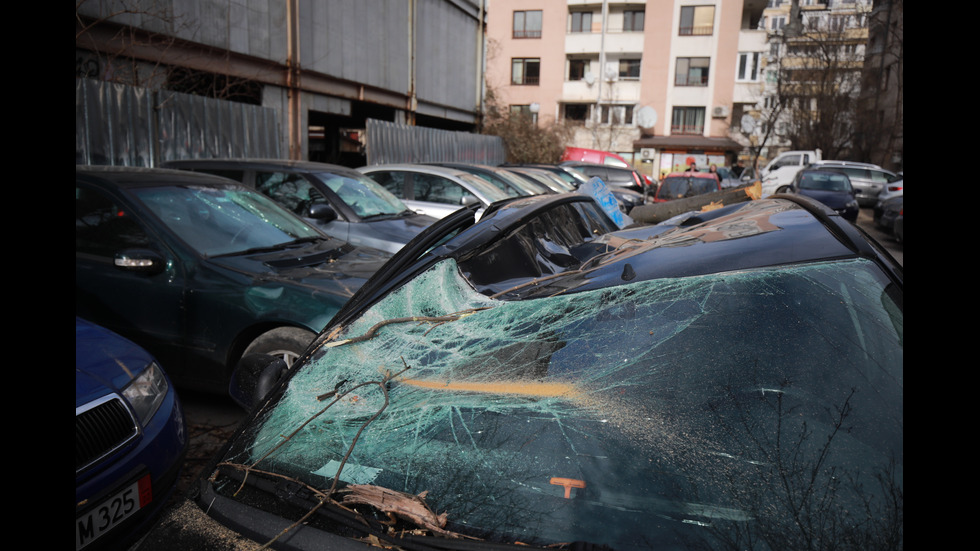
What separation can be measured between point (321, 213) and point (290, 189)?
2.32 ft

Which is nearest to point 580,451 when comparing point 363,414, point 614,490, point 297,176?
point 614,490

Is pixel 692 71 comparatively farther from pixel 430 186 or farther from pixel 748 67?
pixel 430 186

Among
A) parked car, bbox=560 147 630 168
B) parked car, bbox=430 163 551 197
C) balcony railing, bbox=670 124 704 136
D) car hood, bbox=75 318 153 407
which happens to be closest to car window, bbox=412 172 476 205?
parked car, bbox=430 163 551 197

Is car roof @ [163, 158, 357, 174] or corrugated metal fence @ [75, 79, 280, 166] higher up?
corrugated metal fence @ [75, 79, 280, 166]

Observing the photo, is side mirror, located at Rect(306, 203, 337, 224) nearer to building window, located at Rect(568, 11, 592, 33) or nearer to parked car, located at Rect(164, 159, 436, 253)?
parked car, located at Rect(164, 159, 436, 253)

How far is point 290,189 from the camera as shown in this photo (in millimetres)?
6383

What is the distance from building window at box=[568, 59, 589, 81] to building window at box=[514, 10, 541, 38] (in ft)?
9.41

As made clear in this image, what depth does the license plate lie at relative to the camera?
2090mm

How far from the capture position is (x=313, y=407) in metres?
1.64

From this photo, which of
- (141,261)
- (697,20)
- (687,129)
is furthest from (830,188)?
(697,20)

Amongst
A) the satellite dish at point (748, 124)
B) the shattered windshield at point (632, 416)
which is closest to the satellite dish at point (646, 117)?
the satellite dish at point (748, 124)

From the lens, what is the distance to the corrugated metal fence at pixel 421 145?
550 inches
